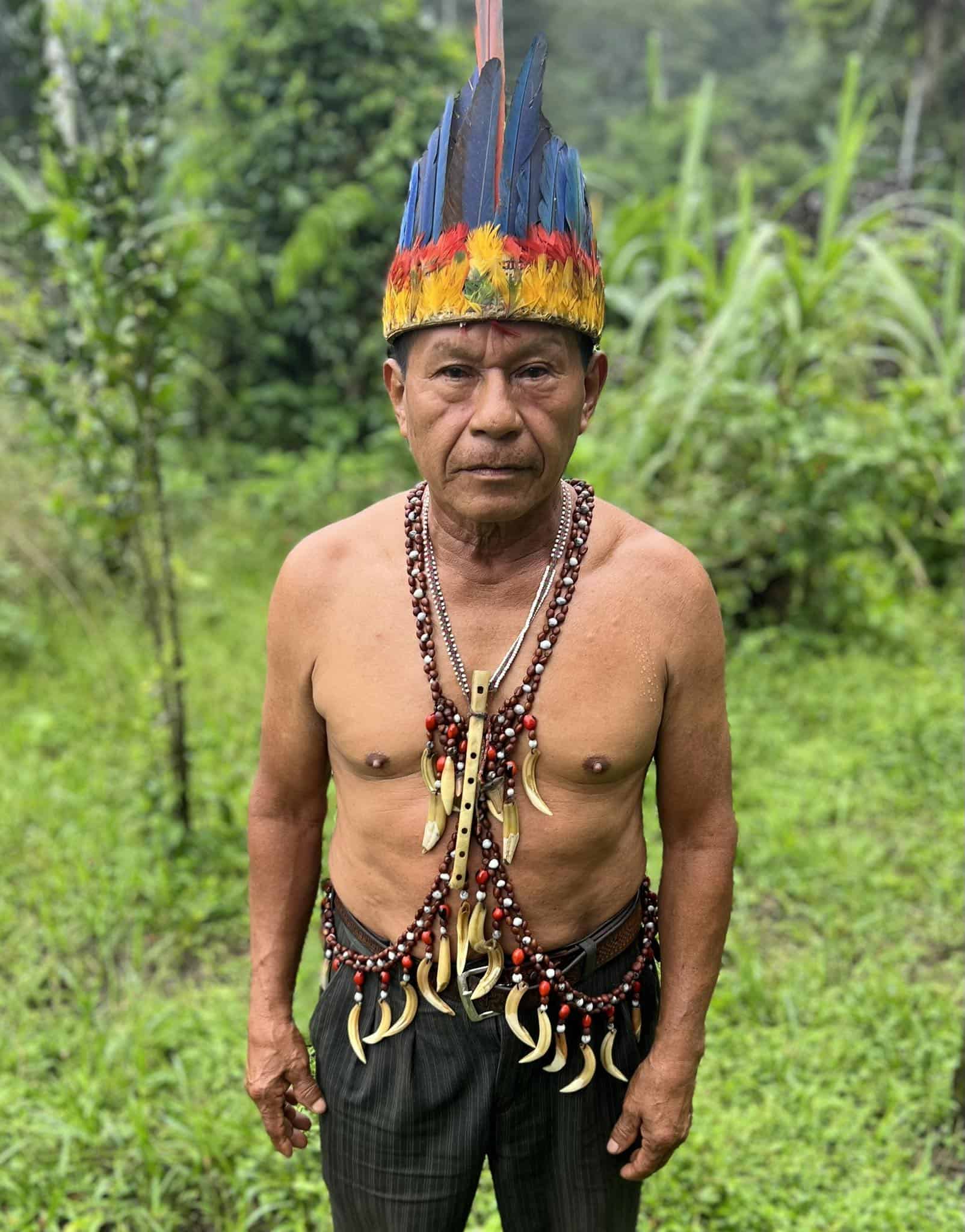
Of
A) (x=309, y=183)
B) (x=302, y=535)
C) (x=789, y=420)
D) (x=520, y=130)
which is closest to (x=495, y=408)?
(x=520, y=130)

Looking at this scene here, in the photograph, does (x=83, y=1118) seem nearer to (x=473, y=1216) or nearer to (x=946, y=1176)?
(x=473, y=1216)

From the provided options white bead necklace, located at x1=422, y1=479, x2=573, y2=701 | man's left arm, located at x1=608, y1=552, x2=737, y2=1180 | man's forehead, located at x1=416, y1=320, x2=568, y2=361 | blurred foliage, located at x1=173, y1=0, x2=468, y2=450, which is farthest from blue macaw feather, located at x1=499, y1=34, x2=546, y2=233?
blurred foliage, located at x1=173, y1=0, x2=468, y2=450

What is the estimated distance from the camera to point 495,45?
1.38 metres

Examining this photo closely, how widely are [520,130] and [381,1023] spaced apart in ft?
3.87

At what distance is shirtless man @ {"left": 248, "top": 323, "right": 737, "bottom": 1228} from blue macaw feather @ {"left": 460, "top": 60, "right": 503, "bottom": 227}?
0.46 feet

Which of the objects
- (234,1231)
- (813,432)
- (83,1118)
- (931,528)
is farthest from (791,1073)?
(931,528)

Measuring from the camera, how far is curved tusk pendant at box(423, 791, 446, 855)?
1.47 metres

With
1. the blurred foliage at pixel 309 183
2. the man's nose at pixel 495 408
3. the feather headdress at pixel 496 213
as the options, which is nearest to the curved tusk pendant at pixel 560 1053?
the man's nose at pixel 495 408

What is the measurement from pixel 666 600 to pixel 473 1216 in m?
1.72

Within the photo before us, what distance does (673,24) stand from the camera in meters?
22.7

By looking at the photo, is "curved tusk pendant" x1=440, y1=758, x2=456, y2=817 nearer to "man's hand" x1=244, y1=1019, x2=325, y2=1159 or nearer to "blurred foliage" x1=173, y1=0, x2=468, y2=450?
"man's hand" x1=244, y1=1019, x2=325, y2=1159

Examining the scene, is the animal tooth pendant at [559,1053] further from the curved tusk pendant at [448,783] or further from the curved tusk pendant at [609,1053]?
the curved tusk pendant at [448,783]

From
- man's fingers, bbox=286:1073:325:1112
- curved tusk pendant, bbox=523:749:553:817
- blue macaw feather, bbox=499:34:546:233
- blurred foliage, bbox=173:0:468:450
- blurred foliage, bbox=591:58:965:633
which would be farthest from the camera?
blurred foliage, bbox=173:0:468:450

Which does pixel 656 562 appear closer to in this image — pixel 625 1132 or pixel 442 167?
pixel 442 167
